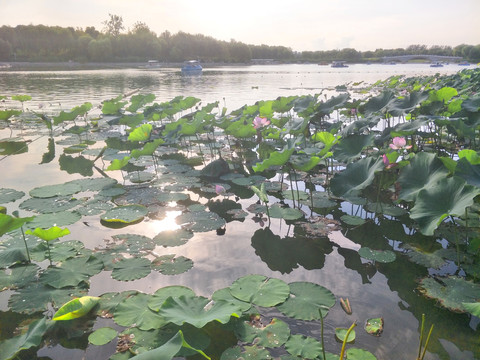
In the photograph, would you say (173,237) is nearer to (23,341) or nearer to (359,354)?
(23,341)

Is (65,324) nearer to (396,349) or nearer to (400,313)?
(396,349)

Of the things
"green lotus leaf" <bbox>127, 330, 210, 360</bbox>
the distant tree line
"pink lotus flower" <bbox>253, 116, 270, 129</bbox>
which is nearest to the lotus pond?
"green lotus leaf" <bbox>127, 330, 210, 360</bbox>

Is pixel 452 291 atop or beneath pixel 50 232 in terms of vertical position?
beneath

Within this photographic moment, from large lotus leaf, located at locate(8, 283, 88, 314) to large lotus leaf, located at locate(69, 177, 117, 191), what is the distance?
1809mm

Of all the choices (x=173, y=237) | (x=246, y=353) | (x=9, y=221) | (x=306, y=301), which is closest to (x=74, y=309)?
(x=9, y=221)

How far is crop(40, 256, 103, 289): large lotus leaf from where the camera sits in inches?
84.5

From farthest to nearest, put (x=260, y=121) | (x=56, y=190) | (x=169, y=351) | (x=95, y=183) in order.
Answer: (x=260, y=121), (x=95, y=183), (x=56, y=190), (x=169, y=351)

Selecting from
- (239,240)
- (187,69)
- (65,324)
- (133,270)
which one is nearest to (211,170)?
(239,240)

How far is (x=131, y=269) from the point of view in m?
2.34

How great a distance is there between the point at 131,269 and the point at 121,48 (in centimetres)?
7069

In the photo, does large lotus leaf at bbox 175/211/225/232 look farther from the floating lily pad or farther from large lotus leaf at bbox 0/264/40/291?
the floating lily pad

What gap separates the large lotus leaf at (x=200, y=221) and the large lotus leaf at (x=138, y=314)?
103cm

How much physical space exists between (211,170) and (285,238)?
5.79 ft

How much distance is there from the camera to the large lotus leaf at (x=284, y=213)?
A: 3096mm
